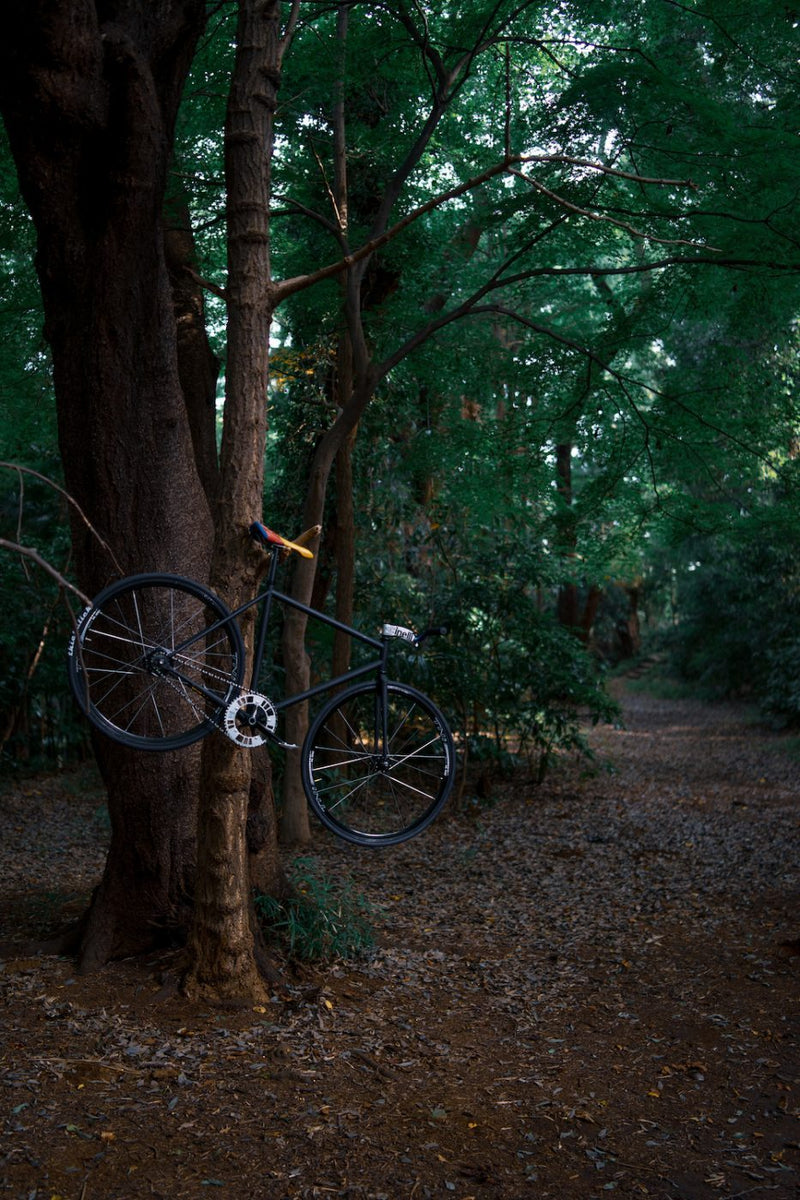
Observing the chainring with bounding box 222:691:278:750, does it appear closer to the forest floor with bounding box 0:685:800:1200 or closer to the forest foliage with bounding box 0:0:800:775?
the forest floor with bounding box 0:685:800:1200

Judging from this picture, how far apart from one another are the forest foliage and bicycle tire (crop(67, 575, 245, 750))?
0.74 metres

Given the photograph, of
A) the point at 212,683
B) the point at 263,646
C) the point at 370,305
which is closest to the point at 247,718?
the point at 263,646

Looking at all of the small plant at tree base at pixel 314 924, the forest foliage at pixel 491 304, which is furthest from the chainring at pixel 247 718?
the forest foliage at pixel 491 304

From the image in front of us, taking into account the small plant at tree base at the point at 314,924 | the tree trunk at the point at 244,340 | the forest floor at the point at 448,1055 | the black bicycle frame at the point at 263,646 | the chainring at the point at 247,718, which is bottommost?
the forest floor at the point at 448,1055

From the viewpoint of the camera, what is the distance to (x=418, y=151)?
635 centimetres

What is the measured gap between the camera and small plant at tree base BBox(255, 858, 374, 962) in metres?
4.80

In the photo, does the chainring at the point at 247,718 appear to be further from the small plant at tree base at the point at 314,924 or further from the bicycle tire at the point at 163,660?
the small plant at tree base at the point at 314,924

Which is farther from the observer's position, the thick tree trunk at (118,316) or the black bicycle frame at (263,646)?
the thick tree trunk at (118,316)

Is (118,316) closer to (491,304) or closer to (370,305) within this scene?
(491,304)

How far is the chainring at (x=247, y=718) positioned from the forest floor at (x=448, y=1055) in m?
1.29

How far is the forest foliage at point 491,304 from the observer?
6125mm

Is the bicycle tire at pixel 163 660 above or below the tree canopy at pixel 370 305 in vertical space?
below

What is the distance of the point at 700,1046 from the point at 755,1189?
1.10 m

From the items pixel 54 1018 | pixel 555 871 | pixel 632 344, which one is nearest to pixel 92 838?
pixel 555 871
